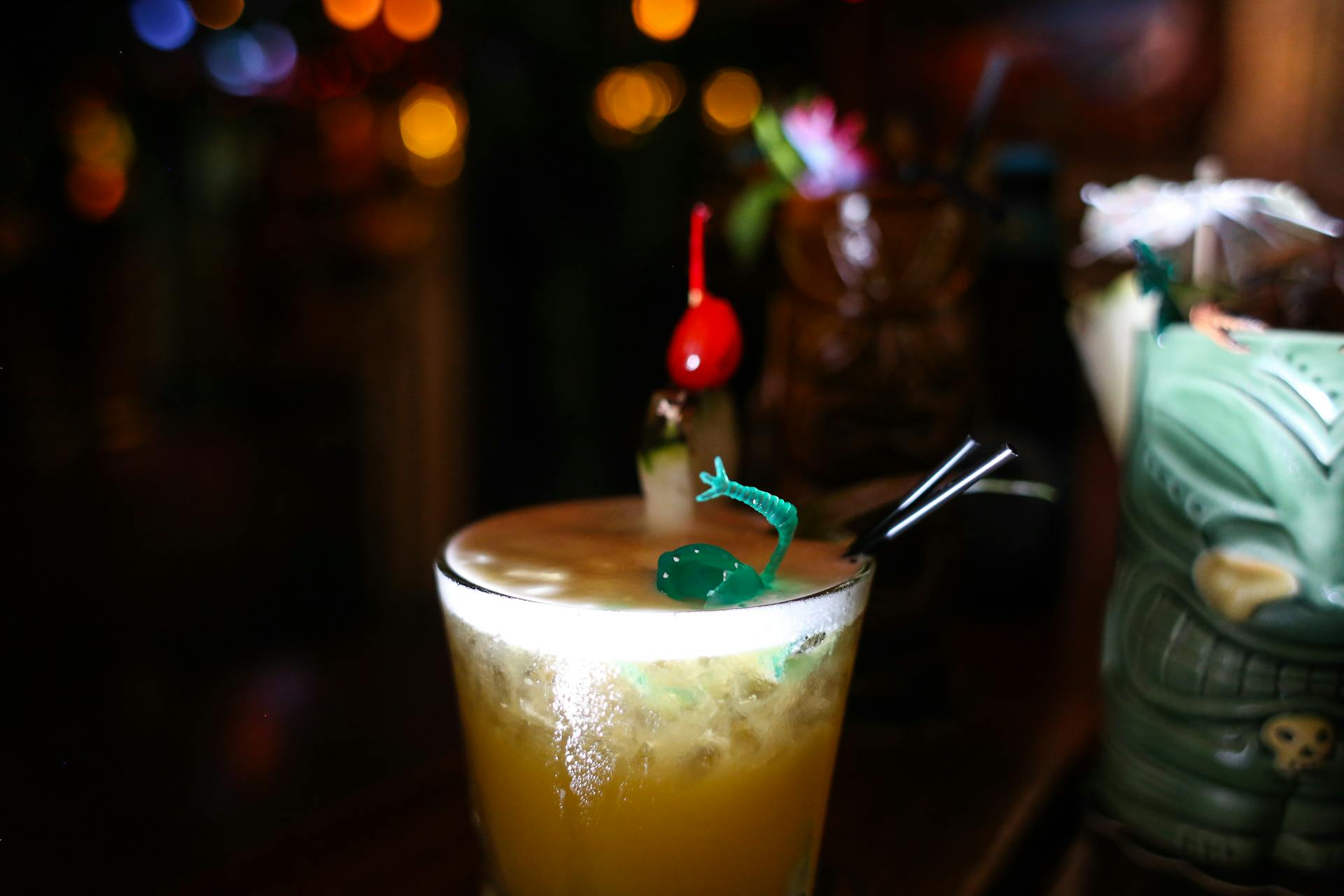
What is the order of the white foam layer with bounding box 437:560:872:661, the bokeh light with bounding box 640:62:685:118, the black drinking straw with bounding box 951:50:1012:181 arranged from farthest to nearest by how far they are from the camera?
the bokeh light with bounding box 640:62:685:118 < the black drinking straw with bounding box 951:50:1012:181 < the white foam layer with bounding box 437:560:872:661

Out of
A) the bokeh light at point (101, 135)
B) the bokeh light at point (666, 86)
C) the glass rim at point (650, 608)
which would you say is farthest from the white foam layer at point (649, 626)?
the bokeh light at point (101, 135)

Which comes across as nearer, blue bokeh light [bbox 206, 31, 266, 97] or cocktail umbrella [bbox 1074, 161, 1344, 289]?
cocktail umbrella [bbox 1074, 161, 1344, 289]

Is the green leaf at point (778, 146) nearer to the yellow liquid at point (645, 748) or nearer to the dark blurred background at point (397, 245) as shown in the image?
the dark blurred background at point (397, 245)

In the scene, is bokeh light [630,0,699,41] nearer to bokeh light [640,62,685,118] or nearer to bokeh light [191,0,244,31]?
bokeh light [640,62,685,118]

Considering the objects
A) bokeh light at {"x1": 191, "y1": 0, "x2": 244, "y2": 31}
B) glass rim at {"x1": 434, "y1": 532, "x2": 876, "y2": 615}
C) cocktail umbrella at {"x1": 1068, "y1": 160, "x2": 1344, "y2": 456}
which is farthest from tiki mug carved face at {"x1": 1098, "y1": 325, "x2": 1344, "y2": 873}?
bokeh light at {"x1": 191, "y1": 0, "x2": 244, "y2": 31}


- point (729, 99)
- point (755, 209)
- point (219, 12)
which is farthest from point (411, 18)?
point (755, 209)

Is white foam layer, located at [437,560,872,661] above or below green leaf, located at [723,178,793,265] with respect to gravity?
below

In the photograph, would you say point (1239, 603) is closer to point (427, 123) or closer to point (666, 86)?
point (666, 86)
